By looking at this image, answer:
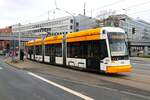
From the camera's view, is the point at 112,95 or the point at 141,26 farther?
the point at 141,26

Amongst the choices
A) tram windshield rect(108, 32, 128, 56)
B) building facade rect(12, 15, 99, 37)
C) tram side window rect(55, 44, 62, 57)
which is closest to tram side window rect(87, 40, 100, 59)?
tram windshield rect(108, 32, 128, 56)

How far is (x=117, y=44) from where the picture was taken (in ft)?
61.3

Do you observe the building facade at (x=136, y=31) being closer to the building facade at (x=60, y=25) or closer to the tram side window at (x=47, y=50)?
the building facade at (x=60, y=25)

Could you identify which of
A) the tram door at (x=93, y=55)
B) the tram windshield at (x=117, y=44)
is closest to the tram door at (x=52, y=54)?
the tram door at (x=93, y=55)

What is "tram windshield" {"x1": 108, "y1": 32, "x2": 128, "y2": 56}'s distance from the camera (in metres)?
18.4

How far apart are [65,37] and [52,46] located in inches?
170

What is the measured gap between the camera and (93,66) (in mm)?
20062

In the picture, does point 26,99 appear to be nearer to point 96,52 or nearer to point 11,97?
point 11,97

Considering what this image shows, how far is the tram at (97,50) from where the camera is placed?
18.4 m

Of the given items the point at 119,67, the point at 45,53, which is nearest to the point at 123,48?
the point at 119,67

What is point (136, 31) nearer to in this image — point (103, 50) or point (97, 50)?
point (97, 50)

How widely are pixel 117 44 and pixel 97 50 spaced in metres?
1.42

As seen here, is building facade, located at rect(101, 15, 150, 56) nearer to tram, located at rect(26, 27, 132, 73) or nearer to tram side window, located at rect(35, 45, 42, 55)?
tram side window, located at rect(35, 45, 42, 55)

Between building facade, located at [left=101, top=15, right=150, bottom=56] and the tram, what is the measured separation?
61050mm
